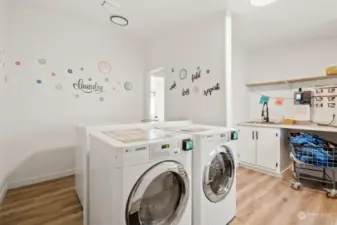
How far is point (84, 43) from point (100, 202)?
273 centimetres

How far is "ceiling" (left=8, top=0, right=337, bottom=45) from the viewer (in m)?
2.35

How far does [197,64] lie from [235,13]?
853 mm

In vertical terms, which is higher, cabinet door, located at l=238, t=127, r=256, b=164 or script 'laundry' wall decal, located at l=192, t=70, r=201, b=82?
script 'laundry' wall decal, located at l=192, t=70, r=201, b=82

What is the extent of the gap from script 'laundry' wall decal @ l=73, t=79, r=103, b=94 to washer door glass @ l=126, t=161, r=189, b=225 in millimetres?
2423

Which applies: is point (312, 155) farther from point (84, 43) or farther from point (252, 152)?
point (84, 43)

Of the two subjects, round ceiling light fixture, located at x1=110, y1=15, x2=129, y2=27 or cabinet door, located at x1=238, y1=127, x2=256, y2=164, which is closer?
round ceiling light fixture, located at x1=110, y1=15, x2=129, y2=27

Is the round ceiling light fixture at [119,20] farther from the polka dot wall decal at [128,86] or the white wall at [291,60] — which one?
the white wall at [291,60]

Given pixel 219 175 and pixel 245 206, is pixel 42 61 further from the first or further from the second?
pixel 245 206

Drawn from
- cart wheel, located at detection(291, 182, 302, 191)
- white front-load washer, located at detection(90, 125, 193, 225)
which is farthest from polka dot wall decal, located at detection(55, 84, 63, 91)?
cart wheel, located at detection(291, 182, 302, 191)

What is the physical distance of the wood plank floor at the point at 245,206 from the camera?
1847 mm

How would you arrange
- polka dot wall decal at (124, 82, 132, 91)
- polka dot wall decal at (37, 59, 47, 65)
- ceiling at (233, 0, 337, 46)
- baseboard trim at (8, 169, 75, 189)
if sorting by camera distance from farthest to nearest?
polka dot wall decal at (124, 82, 132, 91) < polka dot wall decal at (37, 59, 47, 65) < baseboard trim at (8, 169, 75, 189) < ceiling at (233, 0, 337, 46)

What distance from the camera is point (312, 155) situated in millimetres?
A: 2455

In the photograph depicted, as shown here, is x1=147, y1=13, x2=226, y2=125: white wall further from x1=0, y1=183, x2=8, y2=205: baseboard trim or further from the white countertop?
x1=0, y1=183, x2=8, y2=205: baseboard trim

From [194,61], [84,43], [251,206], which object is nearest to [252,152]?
[251,206]
